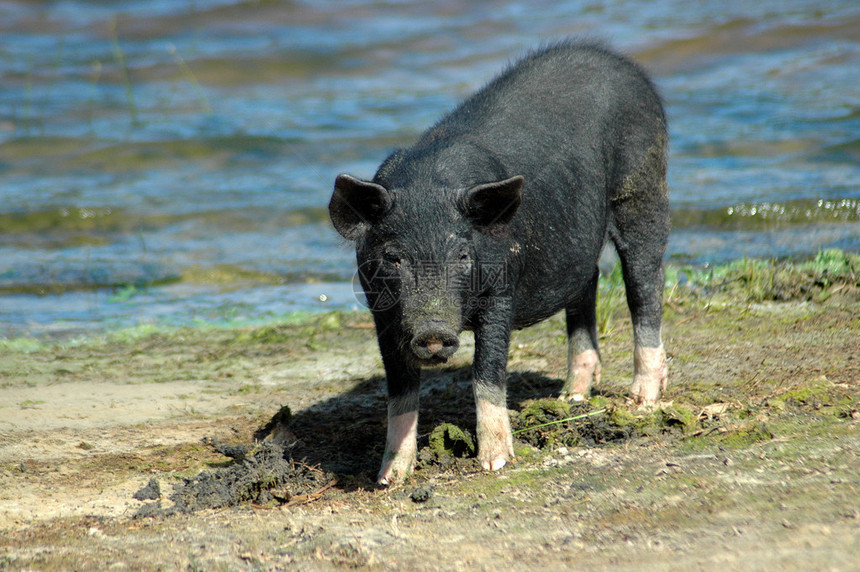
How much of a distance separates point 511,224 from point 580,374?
1.47 m

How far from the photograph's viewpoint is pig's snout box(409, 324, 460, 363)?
3.87m

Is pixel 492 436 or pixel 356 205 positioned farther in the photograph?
pixel 492 436

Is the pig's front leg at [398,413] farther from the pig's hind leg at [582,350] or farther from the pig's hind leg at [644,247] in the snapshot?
the pig's hind leg at [644,247]

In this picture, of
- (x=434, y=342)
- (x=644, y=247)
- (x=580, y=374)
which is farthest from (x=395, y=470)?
(x=644, y=247)

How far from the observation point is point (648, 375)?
5406mm

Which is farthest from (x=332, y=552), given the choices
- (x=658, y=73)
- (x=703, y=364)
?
(x=658, y=73)

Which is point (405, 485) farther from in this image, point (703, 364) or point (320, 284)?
point (320, 284)

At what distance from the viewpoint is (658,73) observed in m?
15.4

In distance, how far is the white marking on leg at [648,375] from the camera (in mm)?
5367

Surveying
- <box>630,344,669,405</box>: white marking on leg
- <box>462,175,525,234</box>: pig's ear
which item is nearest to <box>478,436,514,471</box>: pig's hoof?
<box>462,175,525,234</box>: pig's ear

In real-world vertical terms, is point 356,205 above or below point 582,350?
above

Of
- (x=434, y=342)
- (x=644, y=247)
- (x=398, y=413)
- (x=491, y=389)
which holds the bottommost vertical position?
(x=398, y=413)

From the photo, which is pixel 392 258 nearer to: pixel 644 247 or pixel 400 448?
pixel 400 448

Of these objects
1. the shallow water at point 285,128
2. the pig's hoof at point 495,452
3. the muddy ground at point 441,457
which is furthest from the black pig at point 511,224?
the shallow water at point 285,128
